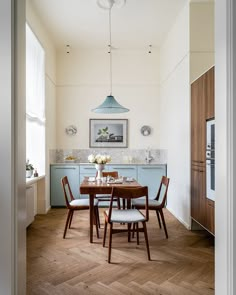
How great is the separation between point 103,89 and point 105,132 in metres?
1.03

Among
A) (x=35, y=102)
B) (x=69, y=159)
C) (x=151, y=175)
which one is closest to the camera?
(x=35, y=102)

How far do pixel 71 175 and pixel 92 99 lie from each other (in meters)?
1.90

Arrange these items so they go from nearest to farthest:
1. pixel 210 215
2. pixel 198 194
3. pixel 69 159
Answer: pixel 210 215 < pixel 198 194 < pixel 69 159

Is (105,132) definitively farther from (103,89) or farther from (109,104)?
(109,104)

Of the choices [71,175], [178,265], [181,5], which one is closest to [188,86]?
[181,5]

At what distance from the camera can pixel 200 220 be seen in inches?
139

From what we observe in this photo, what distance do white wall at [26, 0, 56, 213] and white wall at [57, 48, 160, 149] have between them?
0.30 m

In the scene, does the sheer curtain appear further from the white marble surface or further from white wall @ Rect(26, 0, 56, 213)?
the white marble surface

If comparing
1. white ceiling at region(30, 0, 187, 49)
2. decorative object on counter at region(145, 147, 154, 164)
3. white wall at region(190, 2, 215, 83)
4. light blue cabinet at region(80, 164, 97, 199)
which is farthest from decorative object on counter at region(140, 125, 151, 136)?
white wall at region(190, 2, 215, 83)

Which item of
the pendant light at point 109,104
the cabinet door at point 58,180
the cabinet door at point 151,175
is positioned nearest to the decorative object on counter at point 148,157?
the cabinet door at point 151,175

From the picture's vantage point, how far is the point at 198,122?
370 cm
